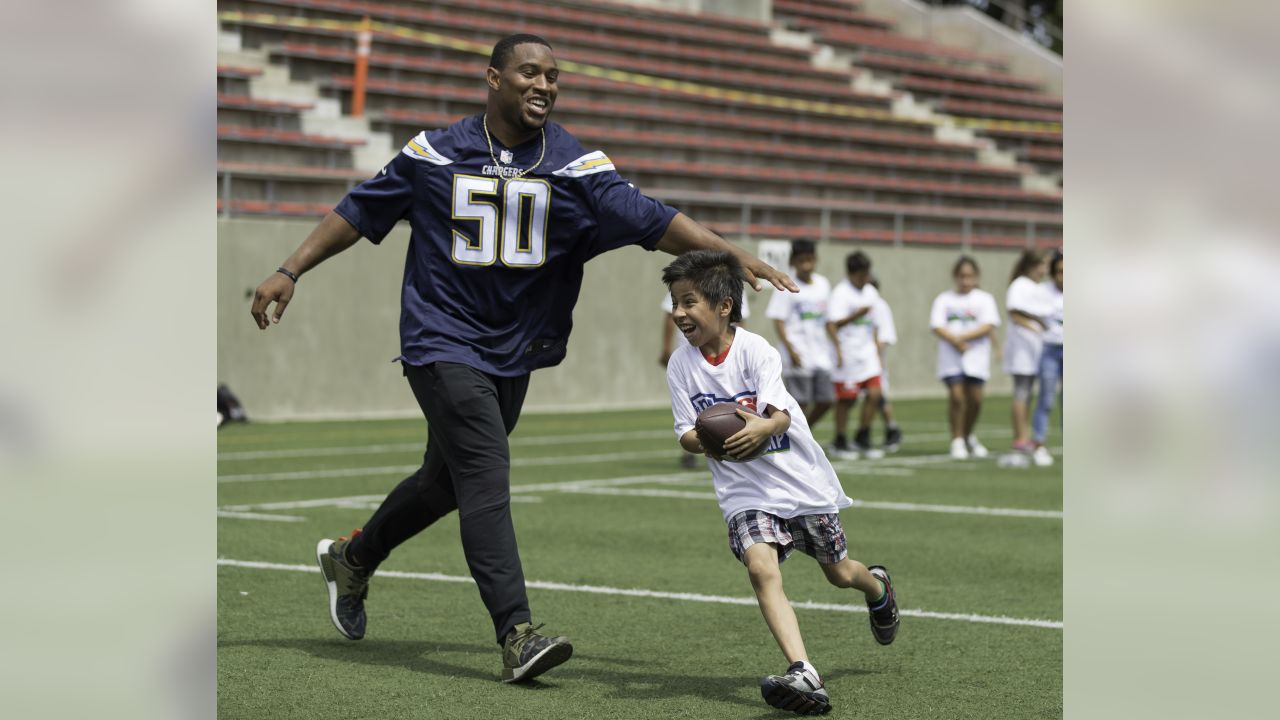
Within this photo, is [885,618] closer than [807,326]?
Yes

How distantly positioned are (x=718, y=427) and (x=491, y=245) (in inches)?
43.1

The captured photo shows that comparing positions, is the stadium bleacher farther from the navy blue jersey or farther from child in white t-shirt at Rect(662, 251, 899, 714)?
child in white t-shirt at Rect(662, 251, 899, 714)

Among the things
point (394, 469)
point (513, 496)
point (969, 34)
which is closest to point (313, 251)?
point (513, 496)

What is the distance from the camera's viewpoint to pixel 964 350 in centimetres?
1625

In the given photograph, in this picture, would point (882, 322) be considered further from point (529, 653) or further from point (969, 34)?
point (969, 34)

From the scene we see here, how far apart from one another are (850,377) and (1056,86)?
2638 cm

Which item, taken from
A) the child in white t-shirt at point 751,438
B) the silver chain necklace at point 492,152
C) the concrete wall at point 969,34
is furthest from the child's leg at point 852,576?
the concrete wall at point 969,34

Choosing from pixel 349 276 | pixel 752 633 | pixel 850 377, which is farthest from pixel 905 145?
pixel 752 633

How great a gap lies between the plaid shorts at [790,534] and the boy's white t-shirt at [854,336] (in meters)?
10.9

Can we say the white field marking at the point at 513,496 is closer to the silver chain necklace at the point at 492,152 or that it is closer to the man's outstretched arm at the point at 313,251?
the man's outstretched arm at the point at 313,251

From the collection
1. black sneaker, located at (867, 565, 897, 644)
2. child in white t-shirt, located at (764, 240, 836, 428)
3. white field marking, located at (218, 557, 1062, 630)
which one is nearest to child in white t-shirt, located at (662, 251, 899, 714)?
black sneaker, located at (867, 565, 897, 644)
